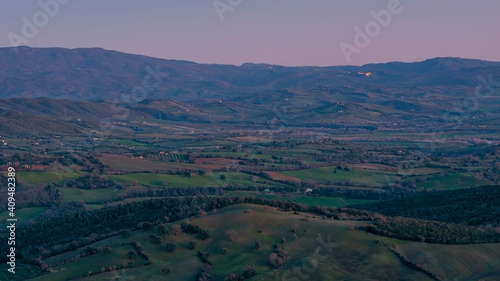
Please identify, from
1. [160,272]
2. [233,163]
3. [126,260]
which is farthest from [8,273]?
[233,163]

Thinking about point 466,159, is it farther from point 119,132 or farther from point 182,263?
point 119,132

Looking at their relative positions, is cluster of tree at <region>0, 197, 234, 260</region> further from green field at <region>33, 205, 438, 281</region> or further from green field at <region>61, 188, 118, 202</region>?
green field at <region>61, 188, 118, 202</region>

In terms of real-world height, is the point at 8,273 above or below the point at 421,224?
below

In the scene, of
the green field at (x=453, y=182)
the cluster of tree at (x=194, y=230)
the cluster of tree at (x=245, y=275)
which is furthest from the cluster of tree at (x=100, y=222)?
the green field at (x=453, y=182)

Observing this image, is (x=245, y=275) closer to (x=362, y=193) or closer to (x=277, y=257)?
(x=277, y=257)

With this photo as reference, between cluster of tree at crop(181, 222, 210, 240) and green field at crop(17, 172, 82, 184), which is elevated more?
cluster of tree at crop(181, 222, 210, 240)

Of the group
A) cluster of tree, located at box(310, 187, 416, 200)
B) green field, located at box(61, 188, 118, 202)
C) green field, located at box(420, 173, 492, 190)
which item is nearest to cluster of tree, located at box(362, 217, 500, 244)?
cluster of tree, located at box(310, 187, 416, 200)

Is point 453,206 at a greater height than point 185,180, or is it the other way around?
point 453,206

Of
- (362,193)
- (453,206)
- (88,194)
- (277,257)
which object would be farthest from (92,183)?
(453,206)

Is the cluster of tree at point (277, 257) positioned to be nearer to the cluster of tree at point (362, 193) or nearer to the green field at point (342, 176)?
the cluster of tree at point (362, 193)
